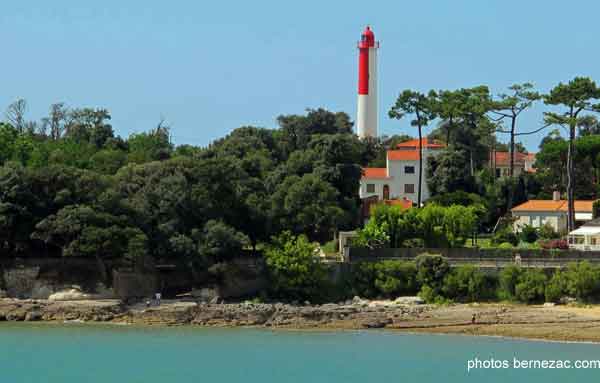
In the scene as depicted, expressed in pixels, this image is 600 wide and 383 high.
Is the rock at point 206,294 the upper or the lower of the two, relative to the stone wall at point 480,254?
lower

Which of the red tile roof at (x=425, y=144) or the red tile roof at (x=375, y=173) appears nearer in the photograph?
the red tile roof at (x=375, y=173)

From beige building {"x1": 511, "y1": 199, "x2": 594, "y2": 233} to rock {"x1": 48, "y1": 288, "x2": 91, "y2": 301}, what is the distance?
73.1 ft

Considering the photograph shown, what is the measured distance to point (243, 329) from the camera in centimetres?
4434

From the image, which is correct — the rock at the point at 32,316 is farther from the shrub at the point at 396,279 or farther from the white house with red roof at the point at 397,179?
the white house with red roof at the point at 397,179

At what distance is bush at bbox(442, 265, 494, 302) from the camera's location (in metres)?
48.1

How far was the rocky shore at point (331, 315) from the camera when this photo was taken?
43562 mm

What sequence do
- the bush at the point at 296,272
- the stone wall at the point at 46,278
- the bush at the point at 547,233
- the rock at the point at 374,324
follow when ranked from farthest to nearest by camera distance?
the bush at the point at 547,233
the bush at the point at 296,272
the stone wall at the point at 46,278
the rock at the point at 374,324

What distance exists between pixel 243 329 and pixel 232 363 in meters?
5.64

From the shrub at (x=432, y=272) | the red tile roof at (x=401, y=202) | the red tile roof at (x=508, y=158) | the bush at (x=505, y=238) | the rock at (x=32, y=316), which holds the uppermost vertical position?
the red tile roof at (x=508, y=158)

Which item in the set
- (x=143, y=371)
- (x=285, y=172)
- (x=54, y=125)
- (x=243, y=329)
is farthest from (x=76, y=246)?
(x=54, y=125)

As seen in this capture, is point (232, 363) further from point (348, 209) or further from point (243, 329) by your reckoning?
point (348, 209)

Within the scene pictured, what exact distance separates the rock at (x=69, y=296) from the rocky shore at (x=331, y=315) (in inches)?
16.7

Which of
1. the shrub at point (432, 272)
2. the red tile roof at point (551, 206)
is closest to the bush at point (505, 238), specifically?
the red tile roof at point (551, 206)

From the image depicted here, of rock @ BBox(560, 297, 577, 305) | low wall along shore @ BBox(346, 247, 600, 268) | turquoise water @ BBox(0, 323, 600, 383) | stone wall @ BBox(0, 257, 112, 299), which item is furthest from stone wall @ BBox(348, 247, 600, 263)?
stone wall @ BBox(0, 257, 112, 299)
